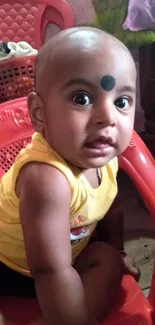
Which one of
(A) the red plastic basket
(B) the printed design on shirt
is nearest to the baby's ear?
(B) the printed design on shirt

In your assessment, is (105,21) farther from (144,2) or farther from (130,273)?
(130,273)

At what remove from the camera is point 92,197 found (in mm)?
760

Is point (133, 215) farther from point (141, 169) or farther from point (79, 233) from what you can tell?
point (79, 233)

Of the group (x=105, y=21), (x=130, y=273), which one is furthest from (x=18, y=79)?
(x=130, y=273)

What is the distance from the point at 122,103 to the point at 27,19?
0.82 m

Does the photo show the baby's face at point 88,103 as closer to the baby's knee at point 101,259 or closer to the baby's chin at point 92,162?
the baby's chin at point 92,162

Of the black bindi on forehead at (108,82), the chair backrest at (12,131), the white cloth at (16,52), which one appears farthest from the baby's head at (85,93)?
the white cloth at (16,52)

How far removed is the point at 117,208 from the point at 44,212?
0.27m

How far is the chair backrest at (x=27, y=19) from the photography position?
1.42m

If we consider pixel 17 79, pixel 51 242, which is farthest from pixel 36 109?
pixel 17 79

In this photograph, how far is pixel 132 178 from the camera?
0.91m

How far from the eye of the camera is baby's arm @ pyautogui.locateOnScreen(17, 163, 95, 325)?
67 centimetres

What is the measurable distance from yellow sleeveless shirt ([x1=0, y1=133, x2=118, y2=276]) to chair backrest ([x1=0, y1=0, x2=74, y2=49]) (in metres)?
0.71

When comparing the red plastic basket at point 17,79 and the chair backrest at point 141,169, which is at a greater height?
the red plastic basket at point 17,79
